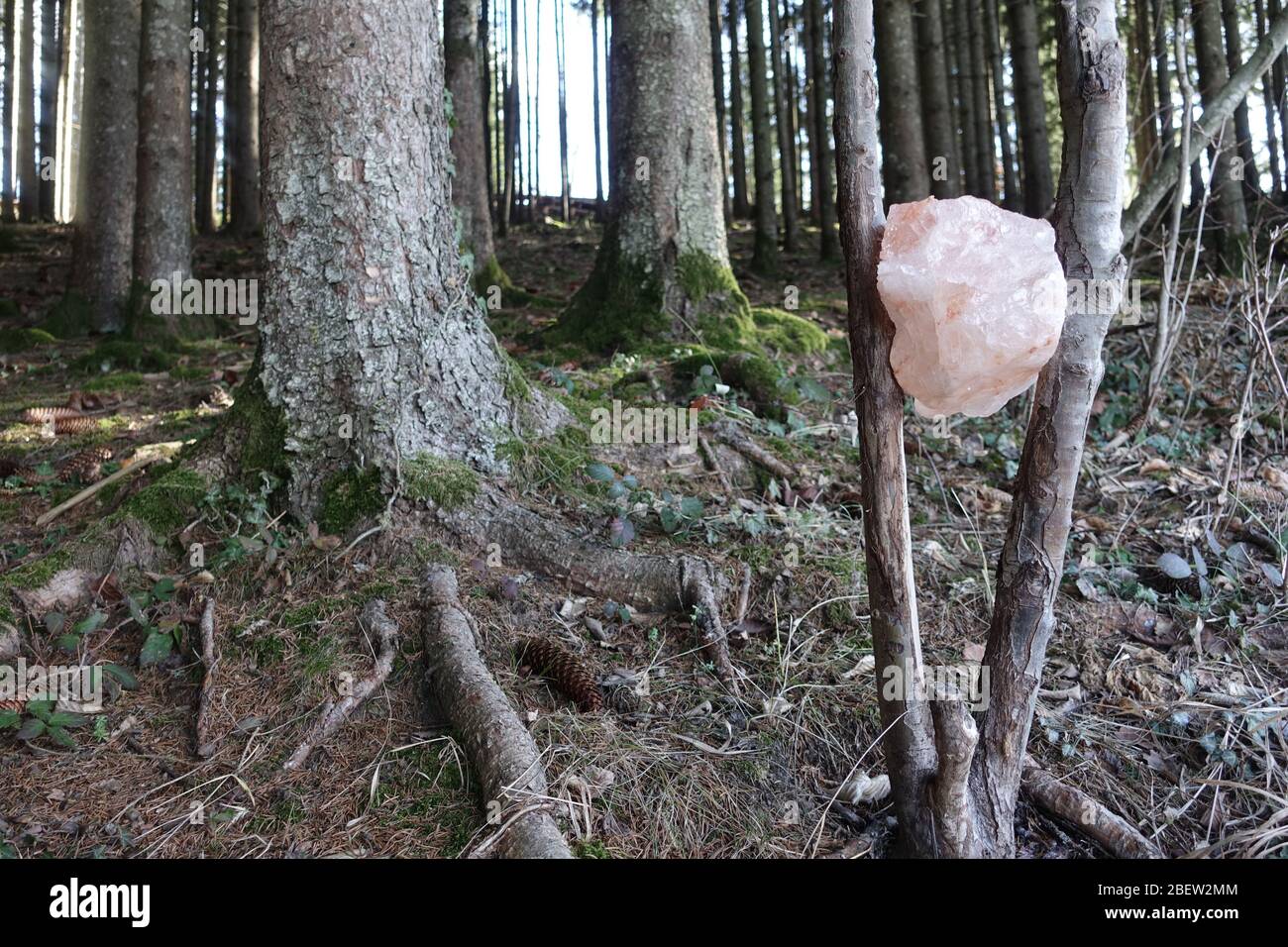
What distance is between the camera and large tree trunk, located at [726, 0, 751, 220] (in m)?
19.1

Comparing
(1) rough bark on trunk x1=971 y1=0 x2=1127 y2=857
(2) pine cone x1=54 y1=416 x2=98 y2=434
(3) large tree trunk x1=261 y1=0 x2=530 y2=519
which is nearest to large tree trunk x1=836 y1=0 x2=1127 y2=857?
(1) rough bark on trunk x1=971 y1=0 x2=1127 y2=857

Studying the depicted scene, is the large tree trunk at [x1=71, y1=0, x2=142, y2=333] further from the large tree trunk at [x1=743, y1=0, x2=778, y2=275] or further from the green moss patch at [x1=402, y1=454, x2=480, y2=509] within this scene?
the large tree trunk at [x1=743, y1=0, x2=778, y2=275]

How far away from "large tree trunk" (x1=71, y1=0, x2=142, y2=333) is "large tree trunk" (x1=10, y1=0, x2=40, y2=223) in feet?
42.7

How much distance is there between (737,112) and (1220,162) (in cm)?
1243

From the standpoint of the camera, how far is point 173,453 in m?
4.58

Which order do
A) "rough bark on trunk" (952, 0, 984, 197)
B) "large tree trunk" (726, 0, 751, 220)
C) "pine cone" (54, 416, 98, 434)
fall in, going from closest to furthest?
"pine cone" (54, 416, 98, 434)
"rough bark on trunk" (952, 0, 984, 197)
"large tree trunk" (726, 0, 751, 220)

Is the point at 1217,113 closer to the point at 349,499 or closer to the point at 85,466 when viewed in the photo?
the point at 349,499

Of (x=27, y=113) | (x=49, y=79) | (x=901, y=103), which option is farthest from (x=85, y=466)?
(x=49, y=79)

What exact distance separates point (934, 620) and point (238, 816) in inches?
98.7

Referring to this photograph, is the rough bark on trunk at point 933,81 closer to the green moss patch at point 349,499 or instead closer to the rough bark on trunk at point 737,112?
the rough bark on trunk at point 737,112

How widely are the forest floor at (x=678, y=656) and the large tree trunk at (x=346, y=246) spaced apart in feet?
1.32

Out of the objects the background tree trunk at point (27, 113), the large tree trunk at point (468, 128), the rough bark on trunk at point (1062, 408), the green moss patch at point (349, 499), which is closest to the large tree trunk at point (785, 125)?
the large tree trunk at point (468, 128)

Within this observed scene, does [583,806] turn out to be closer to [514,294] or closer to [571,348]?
[571,348]

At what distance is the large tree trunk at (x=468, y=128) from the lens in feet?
30.8
